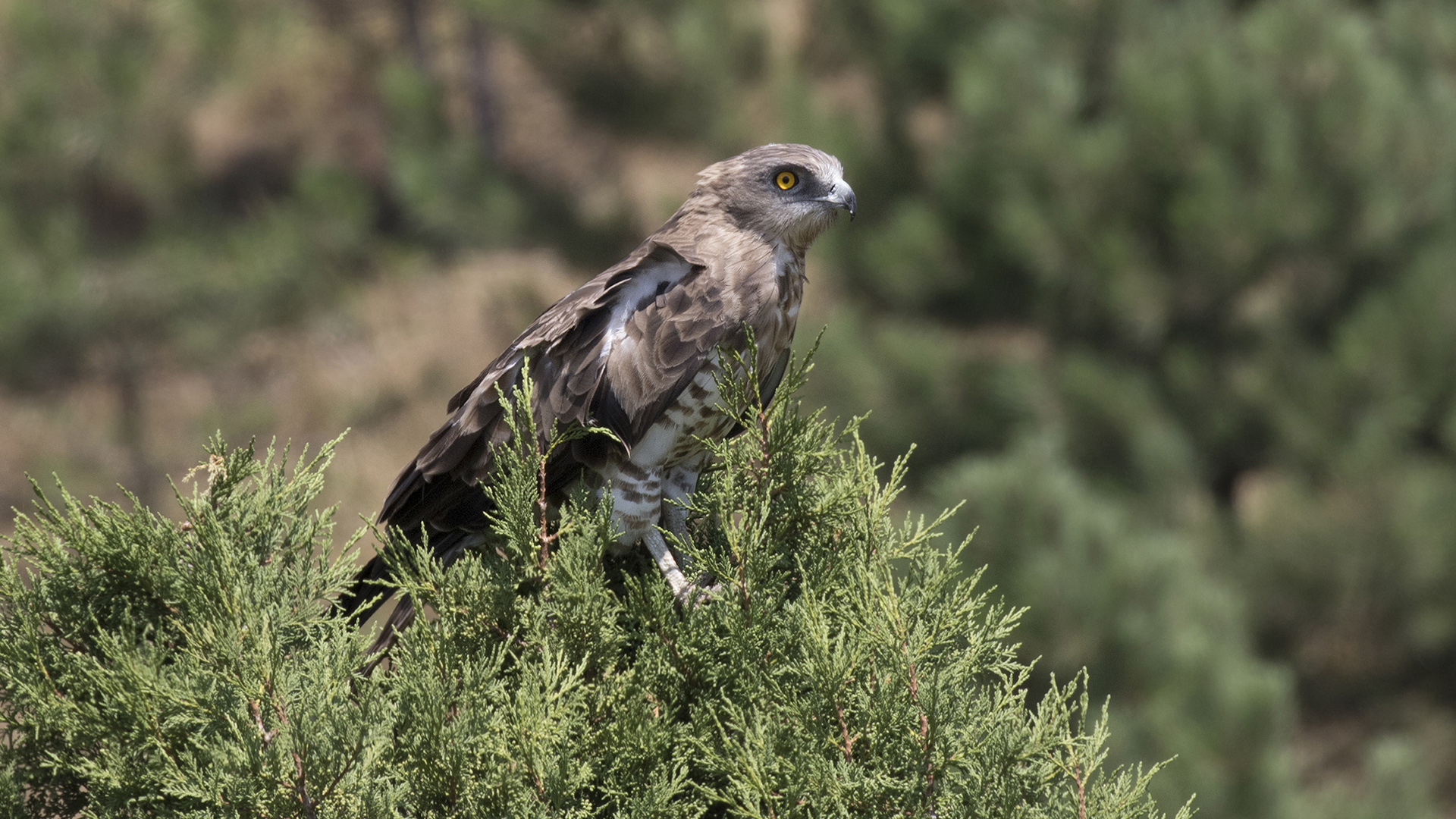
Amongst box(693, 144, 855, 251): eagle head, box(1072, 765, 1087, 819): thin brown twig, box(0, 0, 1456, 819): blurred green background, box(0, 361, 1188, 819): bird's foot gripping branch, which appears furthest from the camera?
box(0, 0, 1456, 819): blurred green background

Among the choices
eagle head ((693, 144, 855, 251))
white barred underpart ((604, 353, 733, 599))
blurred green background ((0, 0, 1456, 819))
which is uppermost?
blurred green background ((0, 0, 1456, 819))

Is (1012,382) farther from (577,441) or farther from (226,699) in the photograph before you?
(226,699)

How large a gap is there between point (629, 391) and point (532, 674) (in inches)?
37.4

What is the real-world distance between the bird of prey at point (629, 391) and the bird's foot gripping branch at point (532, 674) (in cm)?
44

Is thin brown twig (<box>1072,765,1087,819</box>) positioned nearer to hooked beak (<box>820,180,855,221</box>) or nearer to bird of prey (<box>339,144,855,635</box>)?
bird of prey (<box>339,144,855,635</box>)

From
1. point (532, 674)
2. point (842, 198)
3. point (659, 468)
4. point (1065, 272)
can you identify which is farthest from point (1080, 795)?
point (1065, 272)

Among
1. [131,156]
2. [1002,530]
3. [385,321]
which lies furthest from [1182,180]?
[385,321]

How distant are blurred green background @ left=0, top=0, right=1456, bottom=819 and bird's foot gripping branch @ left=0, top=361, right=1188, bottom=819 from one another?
427 cm

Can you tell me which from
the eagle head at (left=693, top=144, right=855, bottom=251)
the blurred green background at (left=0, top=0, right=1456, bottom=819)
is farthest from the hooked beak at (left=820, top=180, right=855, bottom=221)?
the blurred green background at (left=0, top=0, right=1456, bottom=819)

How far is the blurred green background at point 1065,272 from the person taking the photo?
697 centimetres

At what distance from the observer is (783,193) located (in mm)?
3328

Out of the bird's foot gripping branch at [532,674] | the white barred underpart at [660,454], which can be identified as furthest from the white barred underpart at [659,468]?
the bird's foot gripping branch at [532,674]

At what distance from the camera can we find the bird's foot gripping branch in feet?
6.93

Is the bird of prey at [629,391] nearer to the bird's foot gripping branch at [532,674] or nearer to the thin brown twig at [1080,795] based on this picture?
the bird's foot gripping branch at [532,674]
